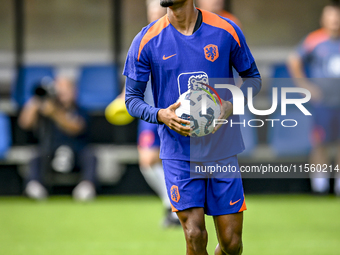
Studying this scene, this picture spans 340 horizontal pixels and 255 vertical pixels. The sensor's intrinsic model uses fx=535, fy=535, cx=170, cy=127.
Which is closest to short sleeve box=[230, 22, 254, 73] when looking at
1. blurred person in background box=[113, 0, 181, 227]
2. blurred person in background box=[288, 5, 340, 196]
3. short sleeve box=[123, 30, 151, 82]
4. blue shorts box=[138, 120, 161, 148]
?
short sleeve box=[123, 30, 151, 82]

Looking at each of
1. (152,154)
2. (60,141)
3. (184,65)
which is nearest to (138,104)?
(184,65)

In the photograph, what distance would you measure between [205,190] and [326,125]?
17.0 ft

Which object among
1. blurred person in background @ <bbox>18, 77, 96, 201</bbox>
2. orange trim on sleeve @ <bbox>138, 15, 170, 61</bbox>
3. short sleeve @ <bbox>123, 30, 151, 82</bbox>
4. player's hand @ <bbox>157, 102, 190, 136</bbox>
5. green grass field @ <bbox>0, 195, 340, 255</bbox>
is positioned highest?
orange trim on sleeve @ <bbox>138, 15, 170, 61</bbox>

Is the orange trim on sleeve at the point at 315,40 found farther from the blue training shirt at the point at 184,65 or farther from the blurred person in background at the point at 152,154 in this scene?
the blue training shirt at the point at 184,65

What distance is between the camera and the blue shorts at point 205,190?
3.45 meters

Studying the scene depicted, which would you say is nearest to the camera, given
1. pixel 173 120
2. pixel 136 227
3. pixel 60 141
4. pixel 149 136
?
pixel 173 120

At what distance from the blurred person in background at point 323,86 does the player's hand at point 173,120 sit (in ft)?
17.4

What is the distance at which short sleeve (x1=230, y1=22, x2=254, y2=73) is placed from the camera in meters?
3.46

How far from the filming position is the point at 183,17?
3.45 meters

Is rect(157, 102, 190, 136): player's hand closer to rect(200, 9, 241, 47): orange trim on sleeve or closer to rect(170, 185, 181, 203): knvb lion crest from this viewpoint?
rect(170, 185, 181, 203): knvb lion crest

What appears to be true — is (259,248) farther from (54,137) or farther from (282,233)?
(54,137)

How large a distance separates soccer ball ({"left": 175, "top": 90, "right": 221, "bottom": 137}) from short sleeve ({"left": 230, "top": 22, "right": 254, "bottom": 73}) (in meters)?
0.32

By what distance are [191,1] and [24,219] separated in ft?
14.5

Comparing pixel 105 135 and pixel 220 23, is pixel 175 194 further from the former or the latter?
pixel 105 135
